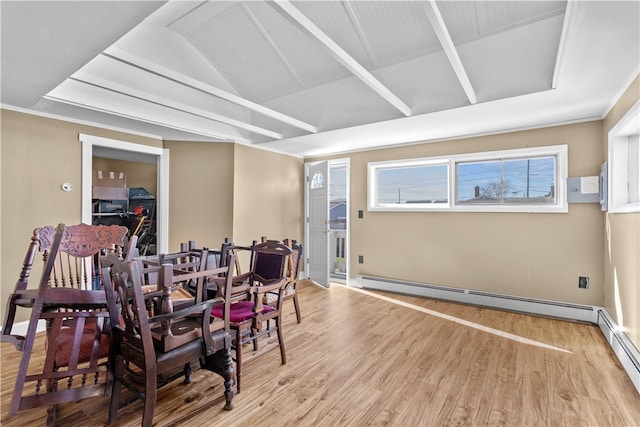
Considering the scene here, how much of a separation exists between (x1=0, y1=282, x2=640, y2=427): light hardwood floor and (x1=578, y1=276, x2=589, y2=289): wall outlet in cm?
44

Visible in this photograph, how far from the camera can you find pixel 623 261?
2654 mm

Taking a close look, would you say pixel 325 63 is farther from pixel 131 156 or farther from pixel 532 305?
pixel 131 156

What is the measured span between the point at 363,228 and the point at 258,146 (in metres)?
2.15

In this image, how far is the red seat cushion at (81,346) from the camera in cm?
166

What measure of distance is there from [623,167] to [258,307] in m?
3.50

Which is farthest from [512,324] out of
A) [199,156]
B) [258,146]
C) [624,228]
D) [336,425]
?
[199,156]

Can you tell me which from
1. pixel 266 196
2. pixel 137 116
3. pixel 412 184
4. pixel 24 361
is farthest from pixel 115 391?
pixel 412 184

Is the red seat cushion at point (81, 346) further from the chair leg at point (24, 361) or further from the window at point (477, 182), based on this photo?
the window at point (477, 182)

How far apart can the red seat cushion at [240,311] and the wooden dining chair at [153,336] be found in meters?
0.31

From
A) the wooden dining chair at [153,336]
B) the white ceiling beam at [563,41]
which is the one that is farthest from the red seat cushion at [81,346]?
the white ceiling beam at [563,41]

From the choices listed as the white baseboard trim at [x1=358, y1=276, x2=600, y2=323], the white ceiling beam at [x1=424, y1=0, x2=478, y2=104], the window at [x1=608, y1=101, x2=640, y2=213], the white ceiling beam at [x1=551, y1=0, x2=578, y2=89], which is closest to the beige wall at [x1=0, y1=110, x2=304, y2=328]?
the white baseboard trim at [x1=358, y1=276, x2=600, y2=323]

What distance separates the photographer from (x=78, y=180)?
338 cm

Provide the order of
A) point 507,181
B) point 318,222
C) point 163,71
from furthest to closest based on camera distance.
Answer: point 318,222
point 507,181
point 163,71

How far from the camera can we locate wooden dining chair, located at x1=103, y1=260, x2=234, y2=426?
5.05ft
